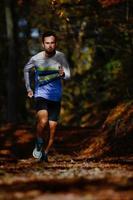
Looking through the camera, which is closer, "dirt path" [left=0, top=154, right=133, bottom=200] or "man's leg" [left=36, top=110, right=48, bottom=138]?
"dirt path" [left=0, top=154, right=133, bottom=200]

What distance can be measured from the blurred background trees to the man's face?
9.10m

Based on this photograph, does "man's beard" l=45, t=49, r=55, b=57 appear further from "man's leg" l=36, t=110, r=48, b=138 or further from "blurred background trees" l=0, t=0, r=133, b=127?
"blurred background trees" l=0, t=0, r=133, b=127

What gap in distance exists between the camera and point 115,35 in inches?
1146

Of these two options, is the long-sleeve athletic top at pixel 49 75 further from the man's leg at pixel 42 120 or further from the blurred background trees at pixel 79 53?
the blurred background trees at pixel 79 53

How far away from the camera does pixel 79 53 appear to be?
39.1 meters

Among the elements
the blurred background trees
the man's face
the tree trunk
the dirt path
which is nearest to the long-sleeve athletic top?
the man's face

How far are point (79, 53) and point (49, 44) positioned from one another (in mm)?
28193

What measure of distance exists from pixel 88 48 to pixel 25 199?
33535 mm

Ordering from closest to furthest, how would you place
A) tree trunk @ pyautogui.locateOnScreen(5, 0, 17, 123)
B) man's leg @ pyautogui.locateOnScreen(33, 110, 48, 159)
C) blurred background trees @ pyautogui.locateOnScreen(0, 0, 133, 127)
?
man's leg @ pyautogui.locateOnScreen(33, 110, 48, 159), blurred background trees @ pyautogui.locateOnScreen(0, 0, 133, 127), tree trunk @ pyautogui.locateOnScreen(5, 0, 17, 123)

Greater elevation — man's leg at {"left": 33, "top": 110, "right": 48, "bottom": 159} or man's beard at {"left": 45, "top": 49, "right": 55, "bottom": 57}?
man's beard at {"left": 45, "top": 49, "right": 55, "bottom": 57}

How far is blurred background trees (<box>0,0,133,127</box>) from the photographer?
25562 millimetres

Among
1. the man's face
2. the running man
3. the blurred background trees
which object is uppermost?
the man's face

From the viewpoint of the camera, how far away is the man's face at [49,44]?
429 inches

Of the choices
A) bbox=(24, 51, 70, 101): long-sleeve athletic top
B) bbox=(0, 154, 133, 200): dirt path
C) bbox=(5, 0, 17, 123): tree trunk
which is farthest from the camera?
bbox=(5, 0, 17, 123): tree trunk
